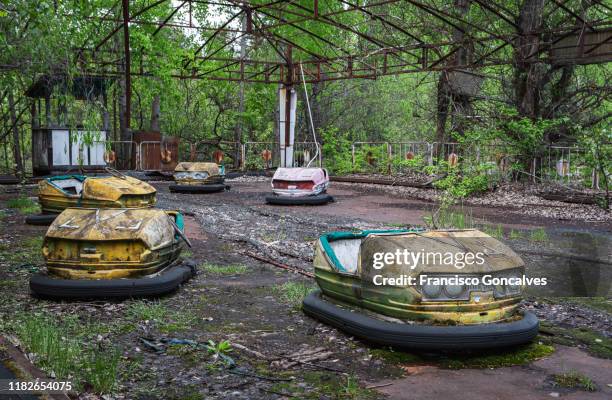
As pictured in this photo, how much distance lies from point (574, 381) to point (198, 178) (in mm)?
11178

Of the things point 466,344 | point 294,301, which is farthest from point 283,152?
point 466,344

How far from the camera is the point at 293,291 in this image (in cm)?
502

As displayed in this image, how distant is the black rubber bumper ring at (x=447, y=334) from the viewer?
345cm

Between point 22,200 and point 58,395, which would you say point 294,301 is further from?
point 22,200

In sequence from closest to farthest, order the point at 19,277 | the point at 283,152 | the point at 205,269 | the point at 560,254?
the point at 19,277
the point at 205,269
the point at 560,254
the point at 283,152

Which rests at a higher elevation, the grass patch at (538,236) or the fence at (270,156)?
the fence at (270,156)

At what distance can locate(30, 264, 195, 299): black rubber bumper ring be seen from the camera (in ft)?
14.9

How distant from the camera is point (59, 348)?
A: 3.26 meters

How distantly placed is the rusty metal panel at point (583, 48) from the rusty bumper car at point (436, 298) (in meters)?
8.91

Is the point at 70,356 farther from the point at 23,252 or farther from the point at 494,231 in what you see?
the point at 494,231

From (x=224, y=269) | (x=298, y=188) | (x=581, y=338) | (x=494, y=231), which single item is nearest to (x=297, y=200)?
(x=298, y=188)

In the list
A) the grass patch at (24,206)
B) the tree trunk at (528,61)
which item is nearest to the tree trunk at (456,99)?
the tree trunk at (528,61)

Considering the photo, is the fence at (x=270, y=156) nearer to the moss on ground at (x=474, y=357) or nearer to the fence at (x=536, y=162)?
the fence at (x=536, y=162)

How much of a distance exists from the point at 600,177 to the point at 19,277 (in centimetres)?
1023
